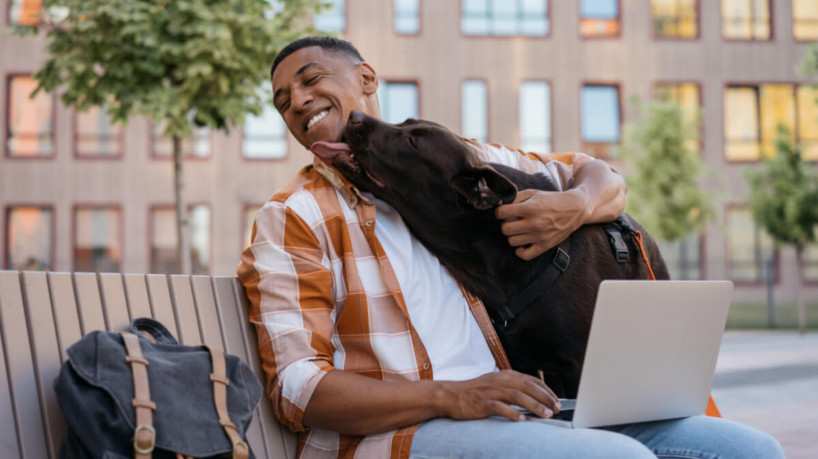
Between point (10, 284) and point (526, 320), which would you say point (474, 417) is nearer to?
point (526, 320)

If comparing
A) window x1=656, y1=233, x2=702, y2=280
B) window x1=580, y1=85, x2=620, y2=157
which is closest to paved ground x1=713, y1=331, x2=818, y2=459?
window x1=656, y1=233, x2=702, y2=280

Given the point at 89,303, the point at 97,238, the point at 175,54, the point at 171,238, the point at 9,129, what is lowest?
the point at 171,238

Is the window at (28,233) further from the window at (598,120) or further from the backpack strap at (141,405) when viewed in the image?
the backpack strap at (141,405)

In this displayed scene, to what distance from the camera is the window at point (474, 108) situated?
22344mm

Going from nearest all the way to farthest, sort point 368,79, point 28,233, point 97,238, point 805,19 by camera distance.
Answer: point 368,79
point 28,233
point 97,238
point 805,19

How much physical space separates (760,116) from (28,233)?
20886 mm

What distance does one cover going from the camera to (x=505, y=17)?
2273 cm

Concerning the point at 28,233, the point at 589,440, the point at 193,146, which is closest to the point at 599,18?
the point at 193,146

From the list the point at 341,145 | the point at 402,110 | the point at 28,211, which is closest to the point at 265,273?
the point at 341,145

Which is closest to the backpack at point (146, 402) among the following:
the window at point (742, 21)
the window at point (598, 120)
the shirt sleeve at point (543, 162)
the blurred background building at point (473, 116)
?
the shirt sleeve at point (543, 162)

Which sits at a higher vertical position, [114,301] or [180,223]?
[114,301]

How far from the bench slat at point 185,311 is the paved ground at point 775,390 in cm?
385

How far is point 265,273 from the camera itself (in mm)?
2318

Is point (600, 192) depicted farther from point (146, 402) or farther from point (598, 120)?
point (598, 120)
